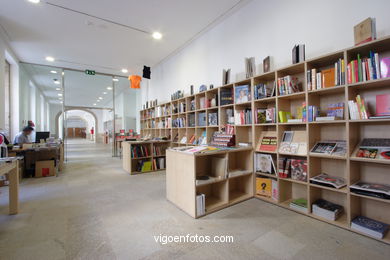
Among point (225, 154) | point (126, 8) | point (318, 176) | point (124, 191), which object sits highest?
point (126, 8)

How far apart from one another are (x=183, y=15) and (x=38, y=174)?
5544mm

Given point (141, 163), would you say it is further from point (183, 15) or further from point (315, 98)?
point (315, 98)

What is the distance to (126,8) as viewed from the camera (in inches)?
142

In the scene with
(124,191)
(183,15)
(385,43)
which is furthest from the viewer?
(183,15)

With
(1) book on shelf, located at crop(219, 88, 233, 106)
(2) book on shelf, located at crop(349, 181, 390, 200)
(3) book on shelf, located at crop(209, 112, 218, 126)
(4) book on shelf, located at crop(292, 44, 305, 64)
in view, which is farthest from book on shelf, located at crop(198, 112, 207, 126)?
(2) book on shelf, located at crop(349, 181, 390, 200)

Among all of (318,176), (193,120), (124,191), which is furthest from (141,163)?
(318,176)

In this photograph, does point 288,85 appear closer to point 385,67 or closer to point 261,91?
point 261,91

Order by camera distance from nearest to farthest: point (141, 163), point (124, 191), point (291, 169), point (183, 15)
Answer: point (291, 169) → point (124, 191) → point (183, 15) → point (141, 163)

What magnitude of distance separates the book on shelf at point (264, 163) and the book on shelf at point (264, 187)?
157 mm

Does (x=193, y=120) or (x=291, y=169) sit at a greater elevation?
(x=193, y=120)

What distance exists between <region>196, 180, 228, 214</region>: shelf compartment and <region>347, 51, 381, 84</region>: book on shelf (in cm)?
209

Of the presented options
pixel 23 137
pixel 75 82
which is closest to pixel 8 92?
pixel 23 137

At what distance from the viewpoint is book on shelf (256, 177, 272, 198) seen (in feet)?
9.32

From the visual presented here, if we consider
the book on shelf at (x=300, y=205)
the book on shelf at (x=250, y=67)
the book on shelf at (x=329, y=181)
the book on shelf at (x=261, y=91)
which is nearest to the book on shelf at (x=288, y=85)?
the book on shelf at (x=261, y=91)
